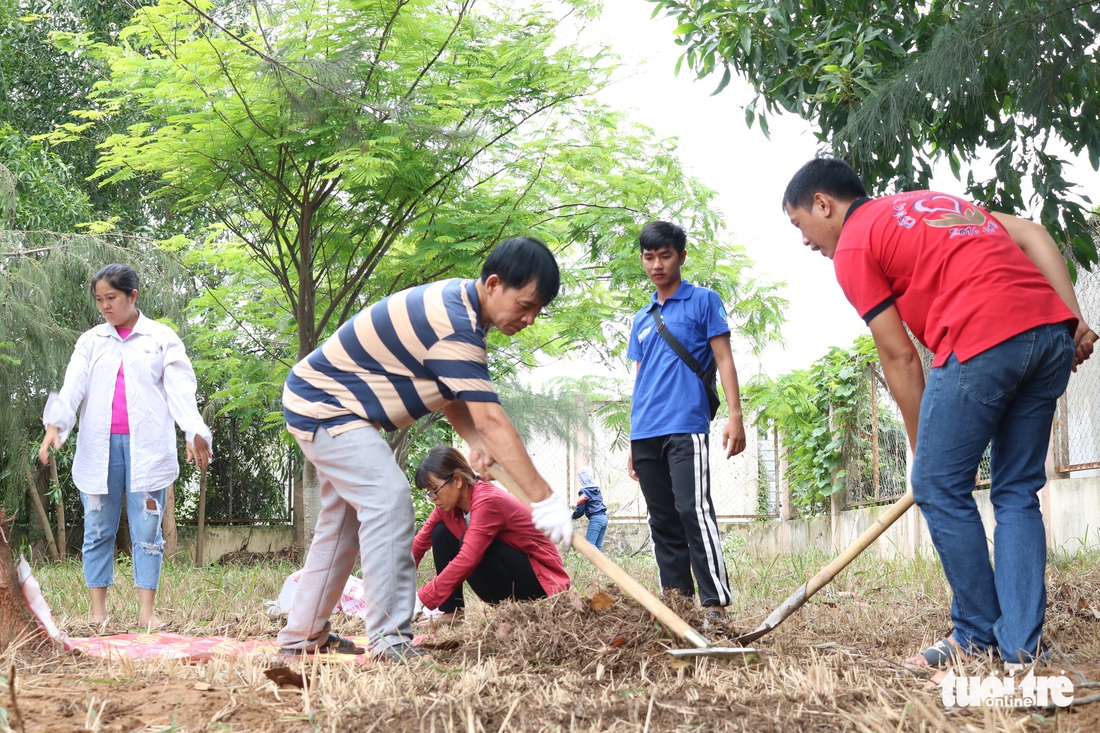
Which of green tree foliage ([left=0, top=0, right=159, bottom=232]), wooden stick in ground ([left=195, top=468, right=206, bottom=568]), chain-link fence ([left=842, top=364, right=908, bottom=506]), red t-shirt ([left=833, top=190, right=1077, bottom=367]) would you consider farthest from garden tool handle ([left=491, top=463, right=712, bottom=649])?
→ green tree foliage ([left=0, top=0, right=159, bottom=232])

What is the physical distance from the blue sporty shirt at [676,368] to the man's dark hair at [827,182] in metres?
1.10

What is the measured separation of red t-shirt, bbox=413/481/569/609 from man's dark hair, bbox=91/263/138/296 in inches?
79.8

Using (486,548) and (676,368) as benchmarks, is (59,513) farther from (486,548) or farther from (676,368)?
(676,368)

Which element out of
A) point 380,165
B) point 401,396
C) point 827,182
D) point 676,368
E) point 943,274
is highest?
point 380,165

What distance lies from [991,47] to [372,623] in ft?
9.28

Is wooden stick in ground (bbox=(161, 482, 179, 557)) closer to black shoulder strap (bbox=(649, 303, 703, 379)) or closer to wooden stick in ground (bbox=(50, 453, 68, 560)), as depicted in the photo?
wooden stick in ground (bbox=(50, 453, 68, 560))

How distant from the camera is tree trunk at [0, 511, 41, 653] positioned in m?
3.06

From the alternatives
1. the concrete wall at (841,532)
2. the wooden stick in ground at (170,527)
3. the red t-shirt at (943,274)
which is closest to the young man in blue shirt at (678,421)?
the red t-shirt at (943,274)

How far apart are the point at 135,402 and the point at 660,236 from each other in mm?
2646

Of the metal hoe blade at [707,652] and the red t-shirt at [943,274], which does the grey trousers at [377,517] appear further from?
the red t-shirt at [943,274]

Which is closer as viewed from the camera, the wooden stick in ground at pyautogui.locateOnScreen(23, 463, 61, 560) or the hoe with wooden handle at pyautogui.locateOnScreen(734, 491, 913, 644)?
the hoe with wooden handle at pyautogui.locateOnScreen(734, 491, 913, 644)

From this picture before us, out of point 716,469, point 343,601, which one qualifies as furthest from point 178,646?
point 716,469

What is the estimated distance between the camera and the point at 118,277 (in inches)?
186

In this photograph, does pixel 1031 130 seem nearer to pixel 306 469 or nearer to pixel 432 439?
pixel 306 469
